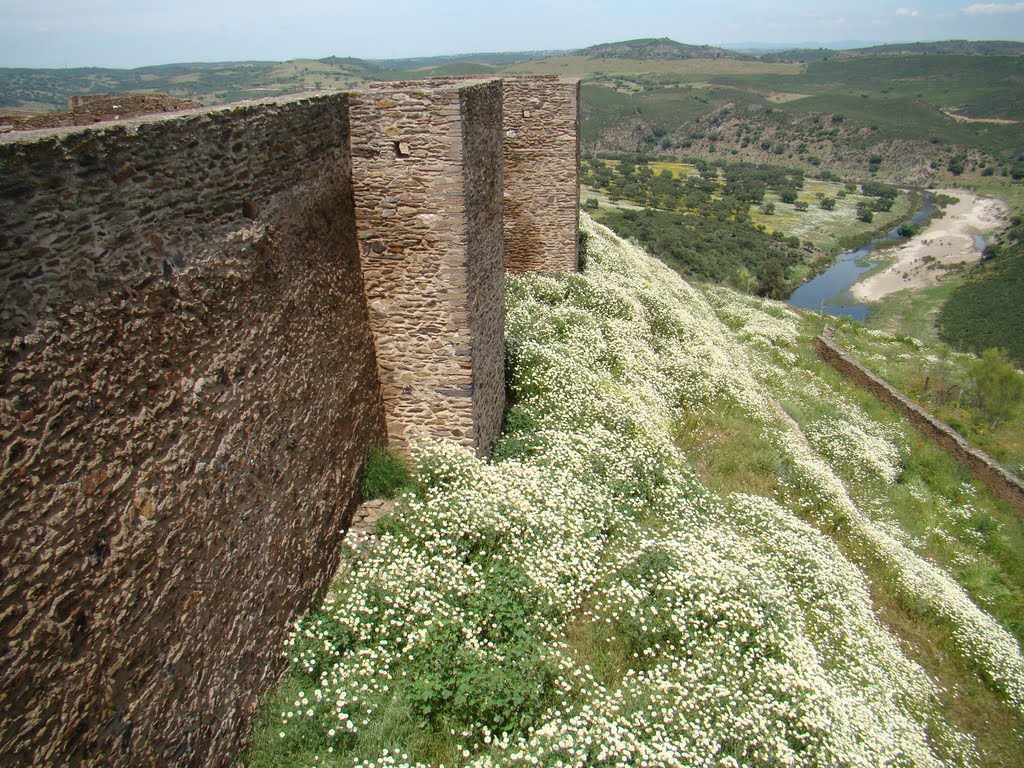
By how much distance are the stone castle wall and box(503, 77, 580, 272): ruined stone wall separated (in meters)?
6.45

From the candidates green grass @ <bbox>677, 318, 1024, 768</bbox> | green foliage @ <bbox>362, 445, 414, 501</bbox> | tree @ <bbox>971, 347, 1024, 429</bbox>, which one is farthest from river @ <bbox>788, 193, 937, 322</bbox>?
green foliage @ <bbox>362, 445, 414, 501</bbox>

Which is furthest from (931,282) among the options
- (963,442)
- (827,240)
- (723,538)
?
(723,538)

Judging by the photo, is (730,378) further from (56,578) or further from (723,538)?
(56,578)

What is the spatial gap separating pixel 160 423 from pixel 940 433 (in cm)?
1692

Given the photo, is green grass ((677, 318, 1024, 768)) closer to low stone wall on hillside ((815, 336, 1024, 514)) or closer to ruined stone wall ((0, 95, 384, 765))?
low stone wall on hillside ((815, 336, 1024, 514))

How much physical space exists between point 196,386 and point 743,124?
399 feet

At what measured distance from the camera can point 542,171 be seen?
1277 cm

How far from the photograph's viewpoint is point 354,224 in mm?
5891

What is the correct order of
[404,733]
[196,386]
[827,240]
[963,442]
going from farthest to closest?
[827,240] → [963,442] → [404,733] → [196,386]

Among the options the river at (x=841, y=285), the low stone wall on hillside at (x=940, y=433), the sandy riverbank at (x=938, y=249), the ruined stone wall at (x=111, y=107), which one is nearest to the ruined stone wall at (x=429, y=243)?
the ruined stone wall at (x=111, y=107)

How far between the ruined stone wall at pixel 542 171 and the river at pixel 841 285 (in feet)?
111

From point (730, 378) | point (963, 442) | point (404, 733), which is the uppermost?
point (404, 733)

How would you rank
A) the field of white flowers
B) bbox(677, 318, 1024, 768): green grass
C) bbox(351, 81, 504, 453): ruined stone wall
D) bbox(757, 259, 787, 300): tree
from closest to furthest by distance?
1. the field of white flowers
2. bbox(351, 81, 504, 453): ruined stone wall
3. bbox(677, 318, 1024, 768): green grass
4. bbox(757, 259, 787, 300): tree

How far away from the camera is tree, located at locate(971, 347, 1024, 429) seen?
19.9 meters
